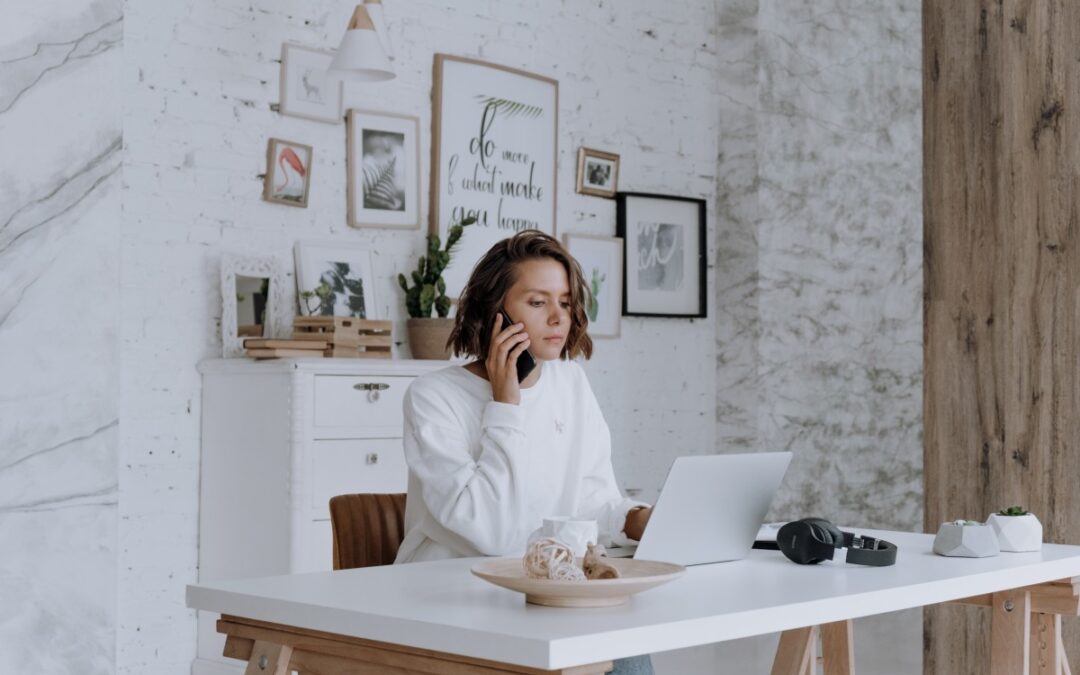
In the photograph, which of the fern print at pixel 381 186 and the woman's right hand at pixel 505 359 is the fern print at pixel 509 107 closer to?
the fern print at pixel 381 186

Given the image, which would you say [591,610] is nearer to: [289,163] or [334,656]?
[334,656]

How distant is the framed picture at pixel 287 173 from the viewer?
4.77 metres

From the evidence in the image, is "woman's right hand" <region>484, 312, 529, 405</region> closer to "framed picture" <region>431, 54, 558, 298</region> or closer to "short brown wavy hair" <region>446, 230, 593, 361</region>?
"short brown wavy hair" <region>446, 230, 593, 361</region>

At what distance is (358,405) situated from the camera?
173 inches

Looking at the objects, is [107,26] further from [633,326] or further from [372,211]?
[633,326]

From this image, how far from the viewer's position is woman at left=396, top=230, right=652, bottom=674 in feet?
8.34

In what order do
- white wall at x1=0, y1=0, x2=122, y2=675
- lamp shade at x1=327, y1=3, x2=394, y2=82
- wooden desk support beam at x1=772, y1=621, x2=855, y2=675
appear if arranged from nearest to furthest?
wooden desk support beam at x1=772, y1=621, x2=855, y2=675 < white wall at x1=0, y1=0, x2=122, y2=675 < lamp shade at x1=327, y1=3, x2=394, y2=82

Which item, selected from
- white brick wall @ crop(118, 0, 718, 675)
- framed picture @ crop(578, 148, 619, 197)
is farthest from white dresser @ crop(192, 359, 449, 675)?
framed picture @ crop(578, 148, 619, 197)

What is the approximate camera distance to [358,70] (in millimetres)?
4625

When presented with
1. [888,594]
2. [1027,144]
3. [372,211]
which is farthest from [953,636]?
[372,211]

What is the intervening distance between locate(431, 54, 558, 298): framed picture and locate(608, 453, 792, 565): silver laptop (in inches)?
125

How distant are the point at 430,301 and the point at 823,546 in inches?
117

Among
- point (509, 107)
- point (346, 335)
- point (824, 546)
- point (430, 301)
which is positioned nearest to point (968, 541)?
point (824, 546)

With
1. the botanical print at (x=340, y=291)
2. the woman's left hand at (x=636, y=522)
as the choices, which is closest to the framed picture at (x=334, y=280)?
the botanical print at (x=340, y=291)
